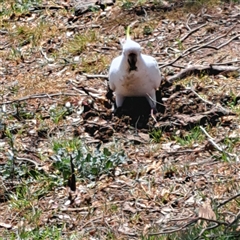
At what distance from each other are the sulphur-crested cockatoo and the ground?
4.1 inches

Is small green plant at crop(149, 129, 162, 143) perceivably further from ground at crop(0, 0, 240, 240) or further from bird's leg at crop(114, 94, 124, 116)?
bird's leg at crop(114, 94, 124, 116)

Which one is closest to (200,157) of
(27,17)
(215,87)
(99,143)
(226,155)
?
(226,155)

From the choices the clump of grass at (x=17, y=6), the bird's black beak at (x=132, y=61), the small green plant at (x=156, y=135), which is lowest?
the clump of grass at (x=17, y=6)

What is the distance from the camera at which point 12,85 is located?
18.3 ft

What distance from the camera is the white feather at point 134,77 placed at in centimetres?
469

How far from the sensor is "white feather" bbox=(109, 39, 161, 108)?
469 centimetres

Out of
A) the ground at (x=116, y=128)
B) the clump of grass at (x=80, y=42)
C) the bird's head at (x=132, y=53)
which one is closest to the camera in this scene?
the ground at (x=116, y=128)

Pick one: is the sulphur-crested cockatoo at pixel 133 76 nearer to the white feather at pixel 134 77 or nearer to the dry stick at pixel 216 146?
the white feather at pixel 134 77

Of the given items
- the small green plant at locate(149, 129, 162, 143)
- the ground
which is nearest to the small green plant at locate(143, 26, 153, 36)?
the ground

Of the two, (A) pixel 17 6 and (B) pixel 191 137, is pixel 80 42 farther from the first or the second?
(B) pixel 191 137

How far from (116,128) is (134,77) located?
0.37m

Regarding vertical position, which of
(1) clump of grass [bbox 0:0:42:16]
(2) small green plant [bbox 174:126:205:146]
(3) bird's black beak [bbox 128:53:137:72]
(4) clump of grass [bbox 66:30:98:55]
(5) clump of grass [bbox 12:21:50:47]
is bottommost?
(1) clump of grass [bbox 0:0:42:16]

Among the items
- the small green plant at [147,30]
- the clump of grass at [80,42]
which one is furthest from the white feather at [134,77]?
the small green plant at [147,30]

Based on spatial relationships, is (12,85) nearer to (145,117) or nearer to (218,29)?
(145,117)
